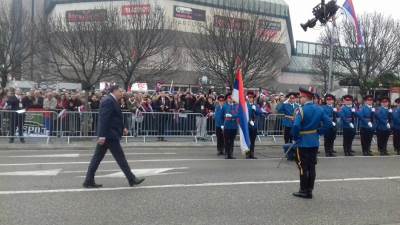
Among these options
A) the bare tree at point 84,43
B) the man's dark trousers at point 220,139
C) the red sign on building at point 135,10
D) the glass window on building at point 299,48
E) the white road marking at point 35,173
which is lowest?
the white road marking at point 35,173

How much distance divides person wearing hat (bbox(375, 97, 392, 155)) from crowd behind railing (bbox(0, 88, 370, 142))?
2585mm

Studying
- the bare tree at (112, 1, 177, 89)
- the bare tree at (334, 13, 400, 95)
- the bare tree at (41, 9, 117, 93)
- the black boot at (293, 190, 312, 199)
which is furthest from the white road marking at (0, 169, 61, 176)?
the bare tree at (334, 13, 400, 95)

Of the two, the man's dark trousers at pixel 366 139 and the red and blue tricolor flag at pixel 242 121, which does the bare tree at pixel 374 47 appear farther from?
the red and blue tricolor flag at pixel 242 121

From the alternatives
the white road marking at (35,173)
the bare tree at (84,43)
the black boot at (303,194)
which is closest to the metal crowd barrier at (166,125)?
the white road marking at (35,173)

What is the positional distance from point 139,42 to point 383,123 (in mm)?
22674

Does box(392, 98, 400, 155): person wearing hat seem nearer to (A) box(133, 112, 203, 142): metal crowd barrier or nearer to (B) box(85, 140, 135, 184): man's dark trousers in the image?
(A) box(133, 112, 203, 142): metal crowd barrier

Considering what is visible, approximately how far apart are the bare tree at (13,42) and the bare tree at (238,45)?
12.5 m

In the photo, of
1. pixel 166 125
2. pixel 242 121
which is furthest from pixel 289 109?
pixel 166 125

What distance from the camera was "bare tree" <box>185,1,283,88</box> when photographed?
3284cm

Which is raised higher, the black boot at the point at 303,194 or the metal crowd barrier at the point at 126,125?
the metal crowd barrier at the point at 126,125

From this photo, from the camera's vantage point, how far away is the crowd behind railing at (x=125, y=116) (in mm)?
17078

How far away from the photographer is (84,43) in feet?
108

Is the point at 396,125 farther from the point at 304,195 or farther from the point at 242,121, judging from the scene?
the point at 304,195

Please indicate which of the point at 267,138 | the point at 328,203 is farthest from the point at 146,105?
the point at 328,203
